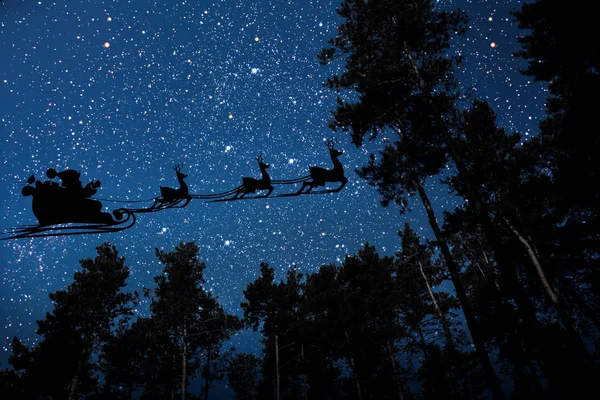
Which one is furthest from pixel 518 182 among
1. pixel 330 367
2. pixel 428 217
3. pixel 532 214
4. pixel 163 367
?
pixel 163 367

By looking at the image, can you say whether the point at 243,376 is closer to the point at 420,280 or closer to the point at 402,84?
the point at 420,280

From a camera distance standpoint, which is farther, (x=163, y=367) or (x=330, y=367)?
(x=330, y=367)

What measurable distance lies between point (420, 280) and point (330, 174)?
21.4 metres

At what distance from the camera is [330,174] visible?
3.69 metres

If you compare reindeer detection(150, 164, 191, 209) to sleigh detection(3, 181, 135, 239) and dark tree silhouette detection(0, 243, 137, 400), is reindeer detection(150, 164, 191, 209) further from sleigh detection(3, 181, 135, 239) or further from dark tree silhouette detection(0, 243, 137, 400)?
dark tree silhouette detection(0, 243, 137, 400)

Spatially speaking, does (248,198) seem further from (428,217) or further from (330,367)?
(330,367)

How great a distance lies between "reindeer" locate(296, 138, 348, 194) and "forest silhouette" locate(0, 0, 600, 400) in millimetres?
6541

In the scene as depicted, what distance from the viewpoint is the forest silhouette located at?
1019cm

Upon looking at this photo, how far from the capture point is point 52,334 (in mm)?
18297

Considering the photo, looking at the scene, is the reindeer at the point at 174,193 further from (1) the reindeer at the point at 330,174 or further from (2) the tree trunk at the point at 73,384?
(2) the tree trunk at the point at 73,384

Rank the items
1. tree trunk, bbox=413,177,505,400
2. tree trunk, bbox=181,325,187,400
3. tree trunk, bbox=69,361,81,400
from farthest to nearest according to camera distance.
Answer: tree trunk, bbox=69,361,81,400
tree trunk, bbox=181,325,187,400
tree trunk, bbox=413,177,505,400

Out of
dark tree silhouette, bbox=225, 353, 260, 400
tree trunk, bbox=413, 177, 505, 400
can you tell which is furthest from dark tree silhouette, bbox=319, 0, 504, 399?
dark tree silhouette, bbox=225, 353, 260, 400

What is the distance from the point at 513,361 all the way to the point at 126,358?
27720mm

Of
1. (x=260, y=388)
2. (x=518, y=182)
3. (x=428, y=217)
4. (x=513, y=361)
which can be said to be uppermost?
(x=518, y=182)
